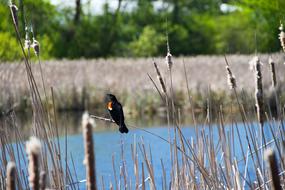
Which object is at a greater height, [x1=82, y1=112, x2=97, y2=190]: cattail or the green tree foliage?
the green tree foliage

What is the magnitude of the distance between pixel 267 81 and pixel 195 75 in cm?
183

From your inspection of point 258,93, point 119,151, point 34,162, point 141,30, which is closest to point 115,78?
point 119,151

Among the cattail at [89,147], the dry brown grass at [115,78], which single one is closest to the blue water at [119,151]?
the dry brown grass at [115,78]

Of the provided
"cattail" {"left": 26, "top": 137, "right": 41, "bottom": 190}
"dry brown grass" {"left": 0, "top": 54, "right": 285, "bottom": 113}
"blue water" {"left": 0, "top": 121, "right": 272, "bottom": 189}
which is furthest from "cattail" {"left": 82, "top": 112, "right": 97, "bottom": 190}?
"dry brown grass" {"left": 0, "top": 54, "right": 285, "bottom": 113}

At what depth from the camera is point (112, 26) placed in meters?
34.3

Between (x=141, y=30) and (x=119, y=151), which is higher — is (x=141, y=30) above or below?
above

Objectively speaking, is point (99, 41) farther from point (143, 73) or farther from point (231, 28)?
point (143, 73)

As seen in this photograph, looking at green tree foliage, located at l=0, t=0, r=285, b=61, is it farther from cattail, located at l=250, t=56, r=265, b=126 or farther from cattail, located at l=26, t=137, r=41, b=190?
cattail, located at l=26, t=137, r=41, b=190

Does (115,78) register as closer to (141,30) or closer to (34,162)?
(34,162)

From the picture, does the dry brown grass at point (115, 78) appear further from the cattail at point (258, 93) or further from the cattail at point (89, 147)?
the cattail at point (89, 147)

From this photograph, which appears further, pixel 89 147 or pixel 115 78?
pixel 115 78

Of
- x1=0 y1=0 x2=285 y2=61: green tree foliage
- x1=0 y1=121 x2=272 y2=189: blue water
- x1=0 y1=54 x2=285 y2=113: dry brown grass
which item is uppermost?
x1=0 y1=0 x2=285 y2=61: green tree foliage

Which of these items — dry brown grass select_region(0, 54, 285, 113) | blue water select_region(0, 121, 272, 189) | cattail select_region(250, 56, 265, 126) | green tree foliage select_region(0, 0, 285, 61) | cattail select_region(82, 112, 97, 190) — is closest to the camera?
cattail select_region(82, 112, 97, 190)

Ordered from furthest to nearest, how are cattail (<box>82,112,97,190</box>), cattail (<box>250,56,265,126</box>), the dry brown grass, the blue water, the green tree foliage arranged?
the green tree foliage → the dry brown grass → the blue water → cattail (<box>250,56,265,126</box>) → cattail (<box>82,112,97,190</box>)
